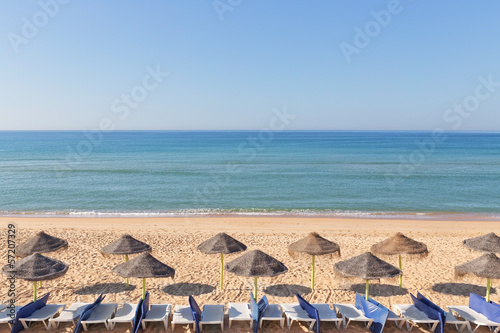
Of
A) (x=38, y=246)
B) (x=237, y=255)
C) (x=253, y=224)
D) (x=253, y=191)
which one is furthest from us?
(x=253, y=191)

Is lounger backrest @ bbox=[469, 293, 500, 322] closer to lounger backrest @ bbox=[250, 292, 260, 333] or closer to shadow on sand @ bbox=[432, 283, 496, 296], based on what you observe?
shadow on sand @ bbox=[432, 283, 496, 296]

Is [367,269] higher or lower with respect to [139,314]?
higher

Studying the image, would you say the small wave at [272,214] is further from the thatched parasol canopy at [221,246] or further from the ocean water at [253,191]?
the thatched parasol canopy at [221,246]

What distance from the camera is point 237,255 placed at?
1441 cm

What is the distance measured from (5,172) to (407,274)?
155 feet

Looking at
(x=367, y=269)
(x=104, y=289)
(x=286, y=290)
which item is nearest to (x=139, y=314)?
(x=104, y=289)

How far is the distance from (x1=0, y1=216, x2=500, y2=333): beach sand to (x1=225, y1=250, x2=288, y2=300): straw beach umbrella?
1.22m

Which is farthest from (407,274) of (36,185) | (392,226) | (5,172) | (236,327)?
(5,172)

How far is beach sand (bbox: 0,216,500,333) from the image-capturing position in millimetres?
10367

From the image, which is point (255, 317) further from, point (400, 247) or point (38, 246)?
point (38, 246)

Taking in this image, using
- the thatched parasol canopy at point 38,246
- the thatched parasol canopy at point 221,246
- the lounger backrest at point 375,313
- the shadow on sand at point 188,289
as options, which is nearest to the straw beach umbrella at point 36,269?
the thatched parasol canopy at point 38,246

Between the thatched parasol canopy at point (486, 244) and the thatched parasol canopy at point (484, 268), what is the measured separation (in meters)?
1.72

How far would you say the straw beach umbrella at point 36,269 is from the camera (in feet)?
27.5

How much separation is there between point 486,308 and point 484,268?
98cm
